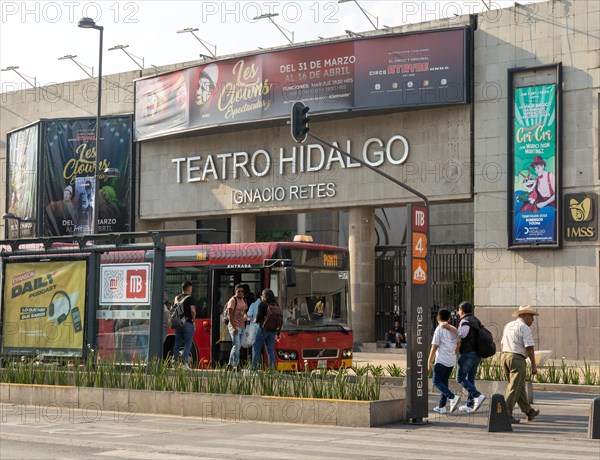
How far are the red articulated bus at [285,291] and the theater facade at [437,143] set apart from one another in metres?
8.98

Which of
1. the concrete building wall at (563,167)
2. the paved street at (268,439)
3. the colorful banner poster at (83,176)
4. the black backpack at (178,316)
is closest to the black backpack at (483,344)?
the paved street at (268,439)

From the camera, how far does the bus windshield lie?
78.9 ft

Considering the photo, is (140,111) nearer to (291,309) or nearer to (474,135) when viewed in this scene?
(474,135)

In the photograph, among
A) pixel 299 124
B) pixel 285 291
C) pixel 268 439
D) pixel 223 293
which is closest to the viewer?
pixel 268 439

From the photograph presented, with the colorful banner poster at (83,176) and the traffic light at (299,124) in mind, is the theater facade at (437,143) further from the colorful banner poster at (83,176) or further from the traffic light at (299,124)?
the traffic light at (299,124)

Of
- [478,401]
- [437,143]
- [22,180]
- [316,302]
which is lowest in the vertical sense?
[478,401]

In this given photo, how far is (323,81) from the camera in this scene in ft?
136

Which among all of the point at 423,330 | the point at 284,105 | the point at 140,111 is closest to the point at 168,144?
the point at 140,111

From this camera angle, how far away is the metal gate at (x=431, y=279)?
1722 inches

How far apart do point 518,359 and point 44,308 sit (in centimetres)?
932

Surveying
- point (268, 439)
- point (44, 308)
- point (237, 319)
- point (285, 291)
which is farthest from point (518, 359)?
point (44, 308)

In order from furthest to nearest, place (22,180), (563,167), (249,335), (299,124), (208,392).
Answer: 1. (22,180)
2. (563,167)
3. (299,124)
4. (249,335)
5. (208,392)

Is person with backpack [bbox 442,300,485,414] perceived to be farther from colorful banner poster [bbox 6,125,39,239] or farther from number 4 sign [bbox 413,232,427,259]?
colorful banner poster [bbox 6,125,39,239]

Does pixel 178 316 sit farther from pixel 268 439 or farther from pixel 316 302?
pixel 268 439
